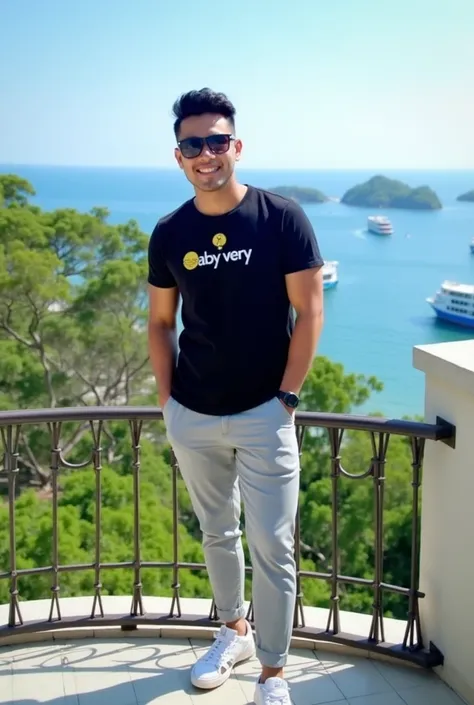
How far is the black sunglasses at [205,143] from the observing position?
5.42 feet

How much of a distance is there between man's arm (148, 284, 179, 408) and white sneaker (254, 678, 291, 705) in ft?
2.41

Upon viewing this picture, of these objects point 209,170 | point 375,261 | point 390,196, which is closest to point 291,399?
point 209,170

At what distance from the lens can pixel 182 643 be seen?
7.29 feet

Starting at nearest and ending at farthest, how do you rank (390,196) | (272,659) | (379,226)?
(272,659), (379,226), (390,196)

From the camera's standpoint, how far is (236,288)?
1681 millimetres

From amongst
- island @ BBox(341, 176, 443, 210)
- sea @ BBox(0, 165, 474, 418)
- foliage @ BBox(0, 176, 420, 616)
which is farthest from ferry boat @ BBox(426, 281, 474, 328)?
island @ BBox(341, 176, 443, 210)

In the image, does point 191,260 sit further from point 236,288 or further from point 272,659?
point 272,659

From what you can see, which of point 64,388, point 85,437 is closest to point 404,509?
point 85,437

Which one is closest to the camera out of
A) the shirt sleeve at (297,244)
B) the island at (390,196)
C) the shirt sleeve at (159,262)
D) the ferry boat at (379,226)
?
the shirt sleeve at (297,244)

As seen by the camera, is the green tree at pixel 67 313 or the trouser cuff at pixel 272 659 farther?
the green tree at pixel 67 313

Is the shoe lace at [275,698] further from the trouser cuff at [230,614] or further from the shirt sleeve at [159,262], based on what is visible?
the shirt sleeve at [159,262]

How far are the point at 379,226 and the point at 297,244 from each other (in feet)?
198

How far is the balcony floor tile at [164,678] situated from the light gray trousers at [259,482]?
26 cm

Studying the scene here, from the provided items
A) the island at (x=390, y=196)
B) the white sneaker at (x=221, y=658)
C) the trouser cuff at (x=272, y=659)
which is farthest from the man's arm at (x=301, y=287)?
the island at (x=390, y=196)
